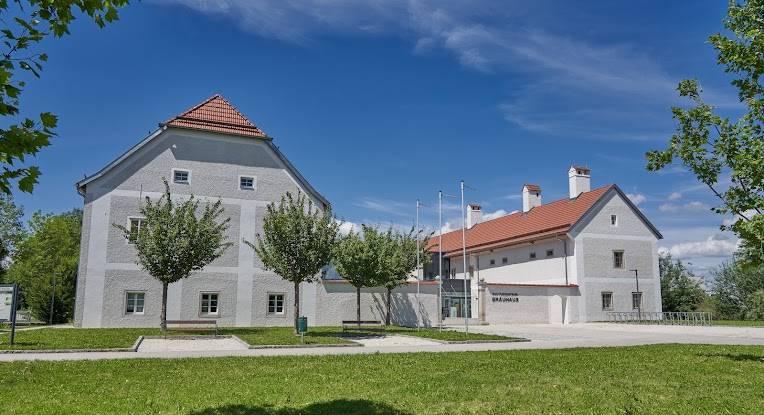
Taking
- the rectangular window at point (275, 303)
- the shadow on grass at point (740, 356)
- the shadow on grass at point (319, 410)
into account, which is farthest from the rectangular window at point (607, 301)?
the shadow on grass at point (319, 410)

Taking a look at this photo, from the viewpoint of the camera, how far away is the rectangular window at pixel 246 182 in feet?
99.3

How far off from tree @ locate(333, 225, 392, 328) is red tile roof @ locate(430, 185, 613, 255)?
1228 cm

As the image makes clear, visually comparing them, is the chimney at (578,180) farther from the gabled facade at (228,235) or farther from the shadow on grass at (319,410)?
the shadow on grass at (319,410)

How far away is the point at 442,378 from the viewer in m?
10.9

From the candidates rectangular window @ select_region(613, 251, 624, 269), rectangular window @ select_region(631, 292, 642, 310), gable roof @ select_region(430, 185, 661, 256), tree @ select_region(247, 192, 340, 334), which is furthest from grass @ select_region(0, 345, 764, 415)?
rectangular window @ select_region(631, 292, 642, 310)

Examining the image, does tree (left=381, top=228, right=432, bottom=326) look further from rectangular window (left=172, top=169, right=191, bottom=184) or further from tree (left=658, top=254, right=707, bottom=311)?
tree (left=658, top=254, right=707, bottom=311)

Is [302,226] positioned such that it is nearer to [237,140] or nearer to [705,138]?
[237,140]

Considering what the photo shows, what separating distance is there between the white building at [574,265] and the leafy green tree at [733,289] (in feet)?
21.3

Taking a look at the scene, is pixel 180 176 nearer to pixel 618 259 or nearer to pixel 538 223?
pixel 538 223

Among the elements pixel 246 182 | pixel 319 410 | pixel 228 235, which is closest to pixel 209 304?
pixel 228 235

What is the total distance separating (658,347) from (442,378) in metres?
10.3

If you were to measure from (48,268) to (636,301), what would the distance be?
4198cm

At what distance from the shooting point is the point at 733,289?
42.1m

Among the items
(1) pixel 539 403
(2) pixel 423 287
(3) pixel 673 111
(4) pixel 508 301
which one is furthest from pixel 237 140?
(1) pixel 539 403
